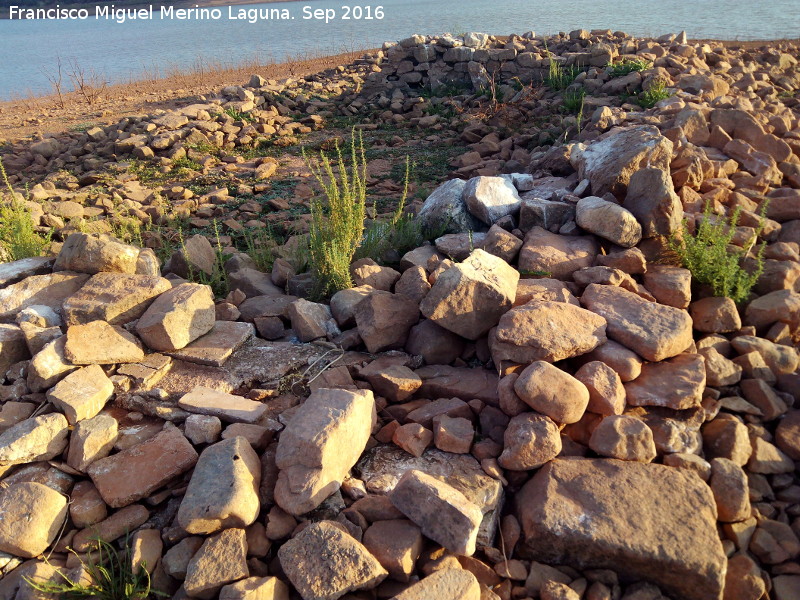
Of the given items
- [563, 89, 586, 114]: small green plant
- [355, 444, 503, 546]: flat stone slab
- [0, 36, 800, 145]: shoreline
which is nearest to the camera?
[355, 444, 503, 546]: flat stone slab

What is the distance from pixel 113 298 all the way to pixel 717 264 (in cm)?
327

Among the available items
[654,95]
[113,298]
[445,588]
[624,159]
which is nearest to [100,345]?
[113,298]

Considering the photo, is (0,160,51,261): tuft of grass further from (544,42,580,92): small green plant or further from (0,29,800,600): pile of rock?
(544,42,580,92): small green plant

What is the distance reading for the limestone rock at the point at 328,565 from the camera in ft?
6.79

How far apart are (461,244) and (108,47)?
109ft

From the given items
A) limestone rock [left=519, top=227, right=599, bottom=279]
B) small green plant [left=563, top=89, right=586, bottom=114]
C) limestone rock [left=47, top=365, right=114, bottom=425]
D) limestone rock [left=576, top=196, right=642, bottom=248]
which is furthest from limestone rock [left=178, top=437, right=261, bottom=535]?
small green plant [left=563, top=89, right=586, bottom=114]

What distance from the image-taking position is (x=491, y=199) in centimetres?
452

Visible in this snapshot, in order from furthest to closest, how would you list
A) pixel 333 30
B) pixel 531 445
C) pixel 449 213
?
1. pixel 333 30
2. pixel 449 213
3. pixel 531 445

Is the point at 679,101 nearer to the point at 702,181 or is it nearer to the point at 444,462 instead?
the point at 702,181

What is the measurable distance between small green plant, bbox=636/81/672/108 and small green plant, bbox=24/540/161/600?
7201 mm

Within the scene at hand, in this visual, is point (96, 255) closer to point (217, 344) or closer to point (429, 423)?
point (217, 344)

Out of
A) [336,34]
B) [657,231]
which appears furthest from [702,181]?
[336,34]

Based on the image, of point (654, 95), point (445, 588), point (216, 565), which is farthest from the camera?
point (654, 95)

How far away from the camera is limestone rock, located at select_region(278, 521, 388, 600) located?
2070mm
